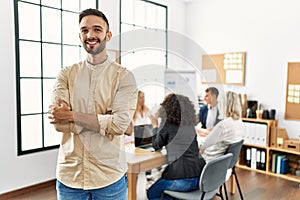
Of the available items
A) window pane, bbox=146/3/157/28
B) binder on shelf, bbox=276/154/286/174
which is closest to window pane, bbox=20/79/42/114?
window pane, bbox=146/3/157/28

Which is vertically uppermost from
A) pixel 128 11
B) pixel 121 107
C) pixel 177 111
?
pixel 128 11

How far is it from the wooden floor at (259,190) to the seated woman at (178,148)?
1120mm

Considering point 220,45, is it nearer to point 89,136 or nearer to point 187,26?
point 187,26

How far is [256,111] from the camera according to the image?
4.26 metres

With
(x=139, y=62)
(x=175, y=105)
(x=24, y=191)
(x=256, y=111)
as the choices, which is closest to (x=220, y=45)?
(x=256, y=111)

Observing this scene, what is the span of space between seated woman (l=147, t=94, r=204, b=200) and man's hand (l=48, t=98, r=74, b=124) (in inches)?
47.3

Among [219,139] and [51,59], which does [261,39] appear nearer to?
[219,139]

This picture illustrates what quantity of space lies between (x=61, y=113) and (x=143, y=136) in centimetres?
161

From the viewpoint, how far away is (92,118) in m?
1.19

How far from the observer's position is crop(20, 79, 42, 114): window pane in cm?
328

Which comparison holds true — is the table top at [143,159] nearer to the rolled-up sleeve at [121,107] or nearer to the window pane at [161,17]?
the rolled-up sleeve at [121,107]

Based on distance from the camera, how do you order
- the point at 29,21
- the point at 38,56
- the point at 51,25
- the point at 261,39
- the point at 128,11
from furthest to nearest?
the point at 128,11 → the point at 261,39 → the point at 51,25 → the point at 38,56 → the point at 29,21

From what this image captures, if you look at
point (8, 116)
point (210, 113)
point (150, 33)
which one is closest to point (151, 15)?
point (150, 33)

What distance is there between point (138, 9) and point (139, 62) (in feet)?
5.90
